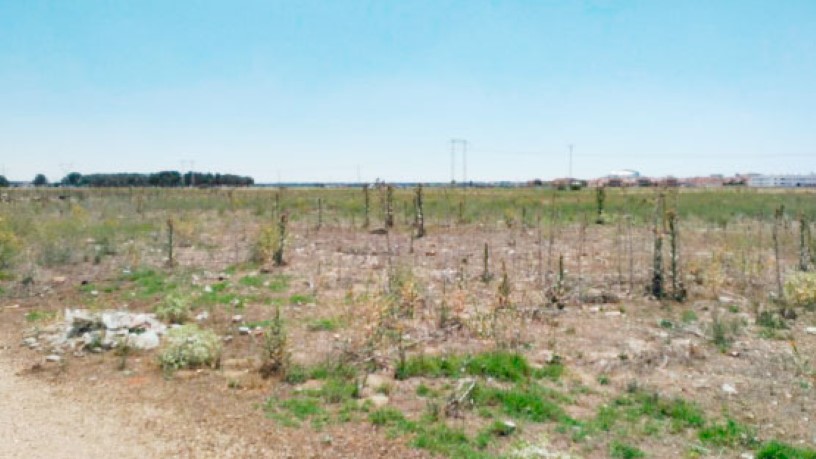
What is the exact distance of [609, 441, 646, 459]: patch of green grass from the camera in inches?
171

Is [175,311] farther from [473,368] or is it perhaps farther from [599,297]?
[599,297]

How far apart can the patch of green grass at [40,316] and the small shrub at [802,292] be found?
38.1 ft

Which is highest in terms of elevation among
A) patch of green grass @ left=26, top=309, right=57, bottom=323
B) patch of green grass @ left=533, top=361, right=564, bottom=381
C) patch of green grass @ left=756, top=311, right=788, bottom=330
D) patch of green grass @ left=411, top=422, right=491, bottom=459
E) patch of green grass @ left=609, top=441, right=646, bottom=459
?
patch of green grass @ left=26, top=309, right=57, bottom=323

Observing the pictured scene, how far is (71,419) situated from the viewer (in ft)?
16.5

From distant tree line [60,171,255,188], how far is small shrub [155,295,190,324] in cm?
7467

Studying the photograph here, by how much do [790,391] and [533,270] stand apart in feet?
20.8

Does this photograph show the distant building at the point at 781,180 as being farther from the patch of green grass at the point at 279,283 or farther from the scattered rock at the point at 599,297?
the patch of green grass at the point at 279,283

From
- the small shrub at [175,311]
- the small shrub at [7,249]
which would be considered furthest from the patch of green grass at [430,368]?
the small shrub at [7,249]

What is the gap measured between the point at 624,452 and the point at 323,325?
4.65 metres

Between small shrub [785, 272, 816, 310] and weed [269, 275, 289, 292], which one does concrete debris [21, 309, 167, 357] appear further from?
small shrub [785, 272, 816, 310]

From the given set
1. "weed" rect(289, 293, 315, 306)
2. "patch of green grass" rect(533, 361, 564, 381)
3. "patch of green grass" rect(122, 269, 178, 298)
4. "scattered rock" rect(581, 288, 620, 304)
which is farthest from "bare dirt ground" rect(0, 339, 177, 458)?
"scattered rock" rect(581, 288, 620, 304)

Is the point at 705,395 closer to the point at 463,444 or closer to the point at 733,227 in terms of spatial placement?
the point at 463,444

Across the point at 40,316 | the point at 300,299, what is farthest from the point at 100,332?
the point at 300,299

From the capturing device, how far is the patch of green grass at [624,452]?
434cm
